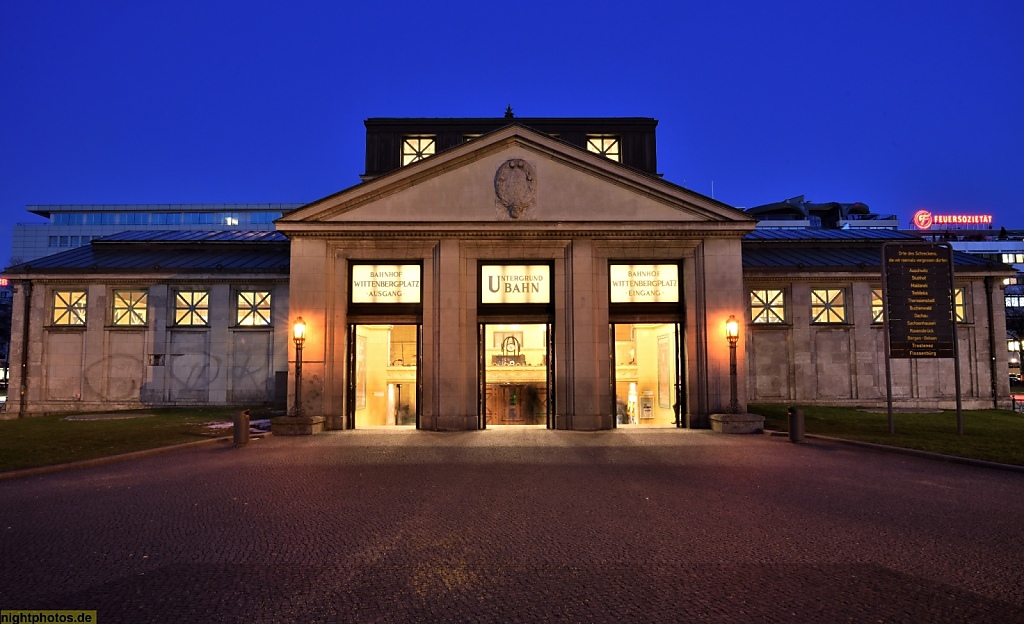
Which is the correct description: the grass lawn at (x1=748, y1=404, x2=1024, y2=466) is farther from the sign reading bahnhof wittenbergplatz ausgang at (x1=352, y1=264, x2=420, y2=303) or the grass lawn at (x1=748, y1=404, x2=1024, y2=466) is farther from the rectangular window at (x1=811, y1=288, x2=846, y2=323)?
the sign reading bahnhof wittenbergplatz ausgang at (x1=352, y1=264, x2=420, y2=303)

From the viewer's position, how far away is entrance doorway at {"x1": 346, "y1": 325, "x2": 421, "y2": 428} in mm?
28520

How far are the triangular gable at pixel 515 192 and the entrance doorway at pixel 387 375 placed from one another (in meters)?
6.63

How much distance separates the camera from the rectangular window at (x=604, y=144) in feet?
101

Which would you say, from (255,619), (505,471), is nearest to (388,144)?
(505,471)

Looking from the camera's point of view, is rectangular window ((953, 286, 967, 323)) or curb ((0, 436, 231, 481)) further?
rectangular window ((953, 286, 967, 323))

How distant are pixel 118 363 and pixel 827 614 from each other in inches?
1365

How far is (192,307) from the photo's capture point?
105ft

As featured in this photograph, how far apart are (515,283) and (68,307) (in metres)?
24.7

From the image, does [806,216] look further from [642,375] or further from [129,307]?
[129,307]

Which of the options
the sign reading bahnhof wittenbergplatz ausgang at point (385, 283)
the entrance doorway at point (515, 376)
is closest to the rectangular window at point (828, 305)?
the entrance doorway at point (515, 376)

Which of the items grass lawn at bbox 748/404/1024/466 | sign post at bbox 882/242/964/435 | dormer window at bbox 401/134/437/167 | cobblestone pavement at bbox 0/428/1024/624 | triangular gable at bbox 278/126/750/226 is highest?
dormer window at bbox 401/134/437/167

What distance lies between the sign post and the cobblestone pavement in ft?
25.5

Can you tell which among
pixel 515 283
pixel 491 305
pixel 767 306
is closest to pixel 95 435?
pixel 491 305

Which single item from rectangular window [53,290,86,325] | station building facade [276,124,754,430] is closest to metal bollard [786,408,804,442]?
station building facade [276,124,754,430]
